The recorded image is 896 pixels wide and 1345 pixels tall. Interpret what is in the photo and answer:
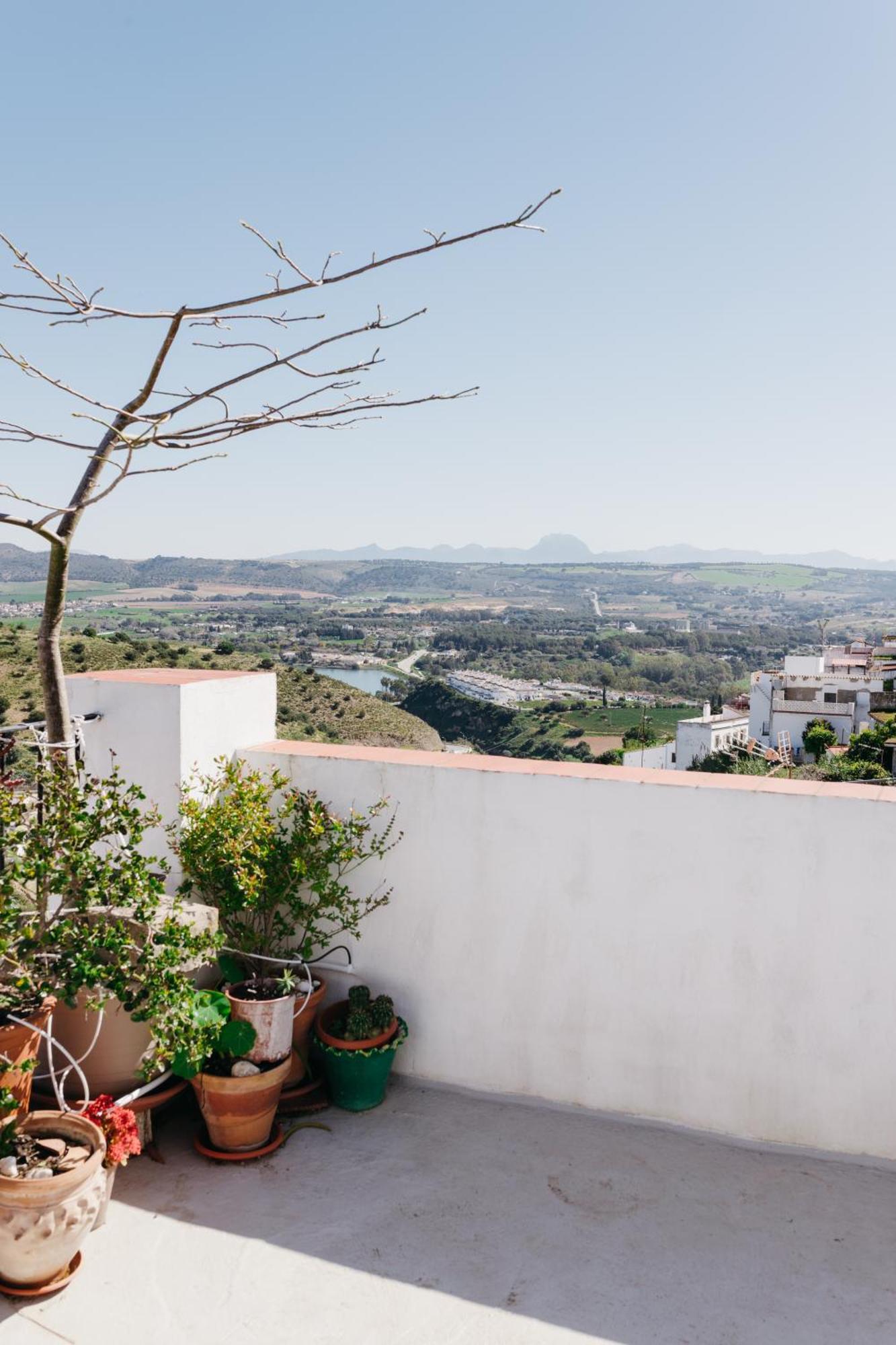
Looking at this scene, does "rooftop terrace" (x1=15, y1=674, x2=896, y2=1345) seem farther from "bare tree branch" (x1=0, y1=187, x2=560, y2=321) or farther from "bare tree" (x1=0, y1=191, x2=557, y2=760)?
"bare tree branch" (x1=0, y1=187, x2=560, y2=321)

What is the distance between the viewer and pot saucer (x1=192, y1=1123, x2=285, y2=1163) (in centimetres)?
278

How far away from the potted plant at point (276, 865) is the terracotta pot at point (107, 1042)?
41 centimetres

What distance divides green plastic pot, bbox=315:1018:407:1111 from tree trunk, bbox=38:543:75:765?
1.43m

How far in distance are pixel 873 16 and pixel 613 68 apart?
2096mm

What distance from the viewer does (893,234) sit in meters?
15.2

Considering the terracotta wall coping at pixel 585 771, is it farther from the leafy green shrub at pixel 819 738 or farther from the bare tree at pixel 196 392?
the leafy green shrub at pixel 819 738

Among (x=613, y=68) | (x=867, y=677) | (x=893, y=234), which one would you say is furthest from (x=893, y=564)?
(x=613, y=68)

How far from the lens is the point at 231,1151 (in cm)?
279

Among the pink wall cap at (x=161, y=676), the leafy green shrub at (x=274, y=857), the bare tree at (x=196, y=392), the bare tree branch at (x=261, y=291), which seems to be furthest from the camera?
the pink wall cap at (x=161, y=676)

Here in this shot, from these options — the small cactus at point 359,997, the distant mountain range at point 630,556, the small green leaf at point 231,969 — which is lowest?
the small cactus at point 359,997

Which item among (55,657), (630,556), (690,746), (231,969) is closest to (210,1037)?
(231,969)

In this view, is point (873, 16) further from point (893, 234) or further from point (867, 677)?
point (867, 677)

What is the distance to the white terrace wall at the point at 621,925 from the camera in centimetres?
278

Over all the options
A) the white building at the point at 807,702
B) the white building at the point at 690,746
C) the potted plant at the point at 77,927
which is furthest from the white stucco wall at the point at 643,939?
the white building at the point at 807,702
